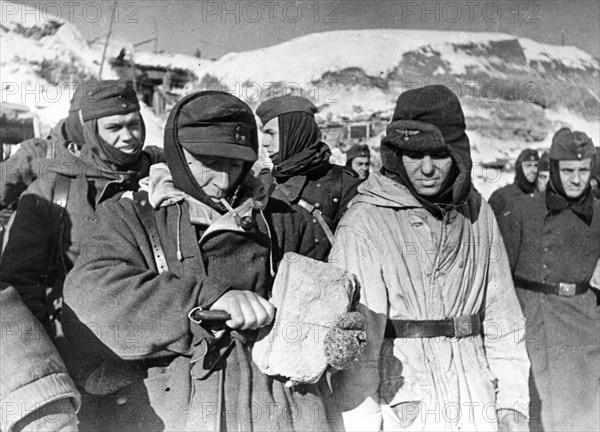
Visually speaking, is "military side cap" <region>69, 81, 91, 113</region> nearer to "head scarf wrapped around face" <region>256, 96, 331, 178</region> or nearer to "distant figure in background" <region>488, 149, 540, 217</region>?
"head scarf wrapped around face" <region>256, 96, 331, 178</region>

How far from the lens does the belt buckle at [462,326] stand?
2.47 m

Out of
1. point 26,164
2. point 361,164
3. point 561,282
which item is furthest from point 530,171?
point 26,164

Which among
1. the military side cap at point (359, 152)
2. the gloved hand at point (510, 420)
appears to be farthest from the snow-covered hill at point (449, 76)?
the gloved hand at point (510, 420)

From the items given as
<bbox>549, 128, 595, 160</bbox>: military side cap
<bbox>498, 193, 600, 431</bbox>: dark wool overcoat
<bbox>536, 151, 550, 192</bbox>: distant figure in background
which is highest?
<bbox>549, 128, 595, 160</bbox>: military side cap

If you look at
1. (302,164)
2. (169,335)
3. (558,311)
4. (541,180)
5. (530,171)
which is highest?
(302,164)

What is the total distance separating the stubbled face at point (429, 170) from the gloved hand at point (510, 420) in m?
0.87

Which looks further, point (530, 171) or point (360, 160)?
point (530, 171)

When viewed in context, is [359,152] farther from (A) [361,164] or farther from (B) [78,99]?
(B) [78,99]

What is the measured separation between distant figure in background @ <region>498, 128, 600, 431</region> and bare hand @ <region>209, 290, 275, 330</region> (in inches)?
101

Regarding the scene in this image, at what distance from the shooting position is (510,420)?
8.18ft

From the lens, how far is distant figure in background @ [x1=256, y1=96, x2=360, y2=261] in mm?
3586

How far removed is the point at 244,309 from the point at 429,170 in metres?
0.99

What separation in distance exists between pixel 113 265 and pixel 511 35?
9.65 metres

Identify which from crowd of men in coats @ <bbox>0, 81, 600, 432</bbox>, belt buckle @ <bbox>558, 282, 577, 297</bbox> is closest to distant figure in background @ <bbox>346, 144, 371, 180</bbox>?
belt buckle @ <bbox>558, 282, 577, 297</bbox>
